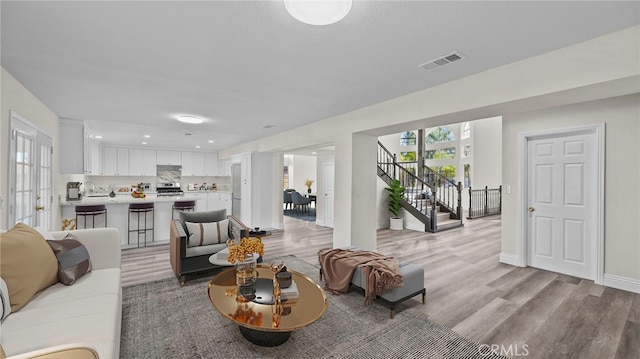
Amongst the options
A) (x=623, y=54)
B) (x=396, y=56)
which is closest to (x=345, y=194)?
(x=396, y=56)

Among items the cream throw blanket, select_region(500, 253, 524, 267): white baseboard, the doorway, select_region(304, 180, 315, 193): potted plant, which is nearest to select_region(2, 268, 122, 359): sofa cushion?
the cream throw blanket

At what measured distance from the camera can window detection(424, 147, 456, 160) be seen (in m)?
12.7

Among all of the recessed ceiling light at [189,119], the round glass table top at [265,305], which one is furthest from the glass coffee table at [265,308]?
the recessed ceiling light at [189,119]

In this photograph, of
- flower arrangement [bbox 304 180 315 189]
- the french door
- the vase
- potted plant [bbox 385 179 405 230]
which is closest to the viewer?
the vase

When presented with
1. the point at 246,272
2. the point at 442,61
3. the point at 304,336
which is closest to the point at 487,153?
the point at 442,61

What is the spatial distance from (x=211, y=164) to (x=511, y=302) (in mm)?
9527

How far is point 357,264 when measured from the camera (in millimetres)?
2986

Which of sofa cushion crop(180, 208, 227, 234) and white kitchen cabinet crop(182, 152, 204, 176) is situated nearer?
sofa cushion crop(180, 208, 227, 234)

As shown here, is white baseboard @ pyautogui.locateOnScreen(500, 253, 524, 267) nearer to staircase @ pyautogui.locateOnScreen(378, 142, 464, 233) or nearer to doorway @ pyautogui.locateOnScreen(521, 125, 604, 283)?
doorway @ pyautogui.locateOnScreen(521, 125, 604, 283)

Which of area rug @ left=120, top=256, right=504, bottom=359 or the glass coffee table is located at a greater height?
the glass coffee table

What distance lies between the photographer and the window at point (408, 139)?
14.2 meters

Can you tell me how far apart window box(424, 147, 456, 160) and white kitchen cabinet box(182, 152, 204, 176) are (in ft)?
33.8

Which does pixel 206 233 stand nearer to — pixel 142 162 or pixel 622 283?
pixel 622 283

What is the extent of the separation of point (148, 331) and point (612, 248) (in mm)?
5328
